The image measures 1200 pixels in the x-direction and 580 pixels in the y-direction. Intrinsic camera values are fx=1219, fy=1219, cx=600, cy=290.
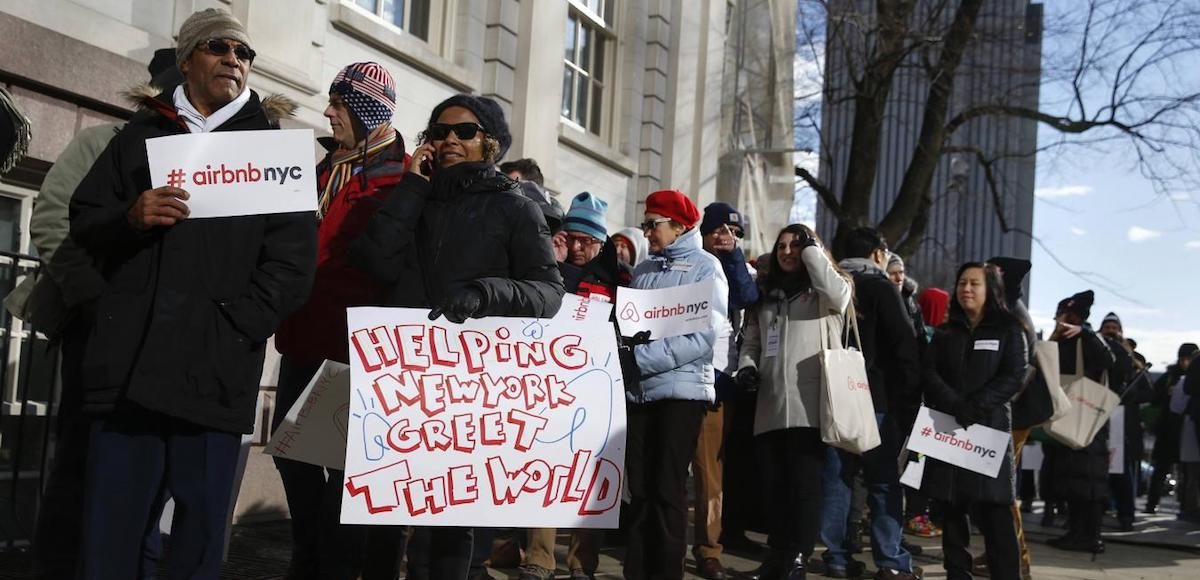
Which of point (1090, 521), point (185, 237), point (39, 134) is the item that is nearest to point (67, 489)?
point (185, 237)

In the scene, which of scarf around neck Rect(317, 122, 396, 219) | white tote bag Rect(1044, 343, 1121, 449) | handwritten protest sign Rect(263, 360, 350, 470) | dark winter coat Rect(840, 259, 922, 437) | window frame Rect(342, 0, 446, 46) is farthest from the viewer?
window frame Rect(342, 0, 446, 46)

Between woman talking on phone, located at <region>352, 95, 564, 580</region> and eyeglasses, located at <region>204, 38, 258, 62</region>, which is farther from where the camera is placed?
woman talking on phone, located at <region>352, 95, 564, 580</region>

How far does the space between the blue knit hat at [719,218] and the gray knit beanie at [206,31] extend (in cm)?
357

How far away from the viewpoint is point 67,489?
3771 mm

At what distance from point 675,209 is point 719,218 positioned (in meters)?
0.86

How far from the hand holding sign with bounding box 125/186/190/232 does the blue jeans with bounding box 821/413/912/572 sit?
14.3ft

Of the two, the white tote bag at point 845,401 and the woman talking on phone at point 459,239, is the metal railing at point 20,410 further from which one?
the white tote bag at point 845,401

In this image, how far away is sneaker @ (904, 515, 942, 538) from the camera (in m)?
9.52

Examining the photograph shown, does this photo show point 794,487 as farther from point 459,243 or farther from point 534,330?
point 459,243

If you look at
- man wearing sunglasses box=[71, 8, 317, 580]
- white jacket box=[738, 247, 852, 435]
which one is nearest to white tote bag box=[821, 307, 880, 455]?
white jacket box=[738, 247, 852, 435]

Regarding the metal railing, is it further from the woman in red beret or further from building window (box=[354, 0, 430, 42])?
building window (box=[354, 0, 430, 42])

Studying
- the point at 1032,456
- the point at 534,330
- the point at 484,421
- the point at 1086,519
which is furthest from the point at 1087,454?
the point at 484,421

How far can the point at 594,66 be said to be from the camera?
1420 centimetres

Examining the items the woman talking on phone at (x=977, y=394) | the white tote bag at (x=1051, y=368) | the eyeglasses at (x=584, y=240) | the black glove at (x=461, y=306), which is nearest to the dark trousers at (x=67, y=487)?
the black glove at (x=461, y=306)
